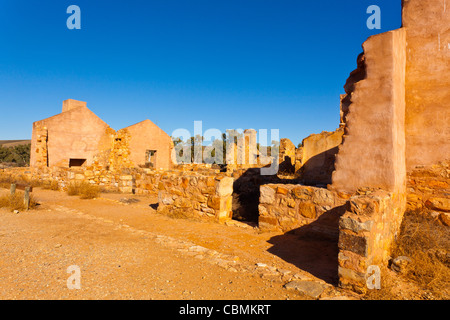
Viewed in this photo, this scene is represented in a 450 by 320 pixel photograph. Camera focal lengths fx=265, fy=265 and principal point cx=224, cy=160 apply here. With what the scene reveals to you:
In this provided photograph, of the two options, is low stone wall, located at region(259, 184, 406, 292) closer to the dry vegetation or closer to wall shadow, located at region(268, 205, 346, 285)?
wall shadow, located at region(268, 205, 346, 285)

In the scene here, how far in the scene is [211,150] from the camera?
3241cm

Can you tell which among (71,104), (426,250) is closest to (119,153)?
(71,104)

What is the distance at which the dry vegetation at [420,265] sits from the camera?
8.89ft

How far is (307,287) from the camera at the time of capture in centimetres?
285

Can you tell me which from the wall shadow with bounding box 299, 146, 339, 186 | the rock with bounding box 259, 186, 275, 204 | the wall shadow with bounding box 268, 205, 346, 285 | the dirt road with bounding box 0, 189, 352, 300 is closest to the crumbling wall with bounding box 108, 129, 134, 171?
the dirt road with bounding box 0, 189, 352, 300

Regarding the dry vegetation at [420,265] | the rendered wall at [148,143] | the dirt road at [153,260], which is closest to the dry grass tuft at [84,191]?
the dirt road at [153,260]

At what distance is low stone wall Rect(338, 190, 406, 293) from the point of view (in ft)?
9.07

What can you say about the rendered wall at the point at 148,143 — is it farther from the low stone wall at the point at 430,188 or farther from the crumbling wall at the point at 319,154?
the low stone wall at the point at 430,188

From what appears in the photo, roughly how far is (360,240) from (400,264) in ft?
2.90

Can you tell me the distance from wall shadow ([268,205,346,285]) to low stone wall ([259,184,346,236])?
0.05 ft

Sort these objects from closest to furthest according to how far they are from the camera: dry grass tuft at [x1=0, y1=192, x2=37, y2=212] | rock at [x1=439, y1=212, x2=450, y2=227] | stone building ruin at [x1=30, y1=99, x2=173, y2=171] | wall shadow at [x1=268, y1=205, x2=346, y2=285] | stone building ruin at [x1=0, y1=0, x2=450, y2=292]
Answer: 1. stone building ruin at [x1=0, y1=0, x2=450, y2=292]
2. wall shadow at [x1=268, y1=205, x2=346, y2=285]
3. rock at [x1=439, y1=212, x2=450, y2=227]
4. dry grass tuft at [x1=0, y1=192, x2=37, y2=212]
5. stone building ruin at [x1=30, y1=99, x2=173, y2=171]

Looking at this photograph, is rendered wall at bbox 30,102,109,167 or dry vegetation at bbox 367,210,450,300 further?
rendered wall at bbox 30,102,109,167

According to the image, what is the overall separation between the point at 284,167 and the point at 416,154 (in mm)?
10126
